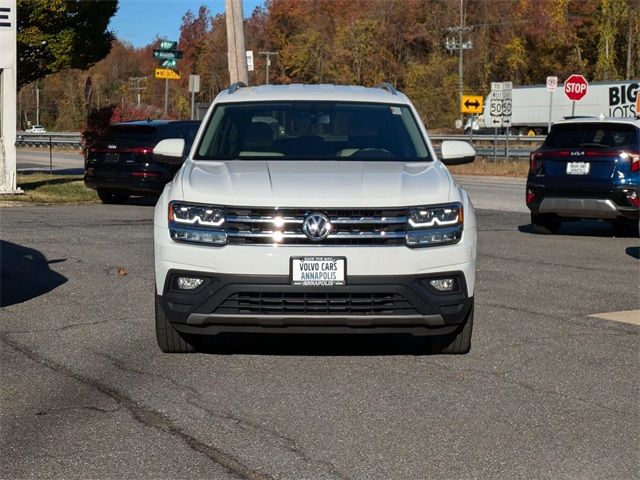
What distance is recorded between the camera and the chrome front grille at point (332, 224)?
723 cm

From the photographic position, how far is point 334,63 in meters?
93.5

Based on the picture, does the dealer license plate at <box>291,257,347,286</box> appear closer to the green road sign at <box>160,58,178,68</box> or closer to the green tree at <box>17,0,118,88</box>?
the green tree at <box>17,0,118,88</box>

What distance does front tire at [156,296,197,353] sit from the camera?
7.74m

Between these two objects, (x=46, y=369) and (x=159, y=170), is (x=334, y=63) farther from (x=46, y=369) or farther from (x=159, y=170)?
(x=46, y=369)

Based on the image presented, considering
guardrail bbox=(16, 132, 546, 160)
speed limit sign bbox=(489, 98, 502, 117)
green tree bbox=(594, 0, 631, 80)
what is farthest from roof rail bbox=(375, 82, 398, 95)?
green tree bbox=(594, 0, 631, 80)

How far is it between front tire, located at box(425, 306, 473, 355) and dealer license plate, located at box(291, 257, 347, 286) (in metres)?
1.10

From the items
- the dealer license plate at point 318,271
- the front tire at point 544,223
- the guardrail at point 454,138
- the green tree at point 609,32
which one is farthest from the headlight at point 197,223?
the green tree at point 609,32

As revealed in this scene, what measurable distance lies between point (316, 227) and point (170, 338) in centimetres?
135

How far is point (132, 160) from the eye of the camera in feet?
70.7

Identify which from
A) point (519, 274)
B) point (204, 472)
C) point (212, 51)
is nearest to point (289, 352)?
point (204, 472)

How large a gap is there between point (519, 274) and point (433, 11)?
84.4 m

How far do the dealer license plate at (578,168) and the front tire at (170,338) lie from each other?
9.56 metres

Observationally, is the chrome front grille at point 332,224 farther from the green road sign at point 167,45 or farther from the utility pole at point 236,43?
the green road sign at point 167,45

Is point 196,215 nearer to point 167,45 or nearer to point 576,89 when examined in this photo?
point 167,45
